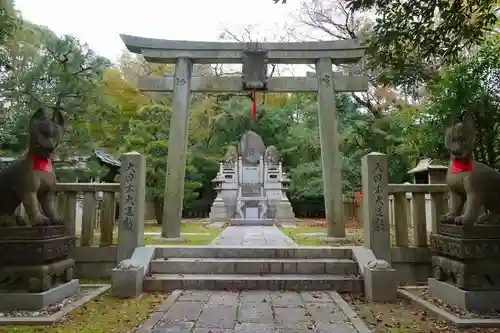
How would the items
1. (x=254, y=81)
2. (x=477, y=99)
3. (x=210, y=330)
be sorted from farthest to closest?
(x=254, y=81)
(x=477, y=99)
(x=210, y=330)

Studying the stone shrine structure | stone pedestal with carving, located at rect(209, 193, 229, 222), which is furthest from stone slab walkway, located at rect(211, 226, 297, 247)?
stone pedestal with carving, located at rect(209, 193, 229, 222)

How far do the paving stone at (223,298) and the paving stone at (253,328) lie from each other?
814mm

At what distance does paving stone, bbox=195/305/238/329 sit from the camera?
155 inches

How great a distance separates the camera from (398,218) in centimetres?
633

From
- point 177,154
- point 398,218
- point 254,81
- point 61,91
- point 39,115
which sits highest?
point 254,81

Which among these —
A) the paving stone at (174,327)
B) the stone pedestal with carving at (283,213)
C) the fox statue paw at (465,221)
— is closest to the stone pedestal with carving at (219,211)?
the stone pedestal with carving at (283,213)

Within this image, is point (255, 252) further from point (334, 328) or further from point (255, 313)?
point (334, 328)

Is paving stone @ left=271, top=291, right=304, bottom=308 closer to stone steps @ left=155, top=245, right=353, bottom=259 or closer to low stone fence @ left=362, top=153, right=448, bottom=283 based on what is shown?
stone steps @ left=155, top=245, right=353, bottom=259

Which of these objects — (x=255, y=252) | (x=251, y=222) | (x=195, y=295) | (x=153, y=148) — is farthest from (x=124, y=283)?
(x=251, y=222)

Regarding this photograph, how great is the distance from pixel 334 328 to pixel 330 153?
5.07 meters

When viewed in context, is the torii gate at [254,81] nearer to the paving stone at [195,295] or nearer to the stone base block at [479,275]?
the paving stone at [195,295]

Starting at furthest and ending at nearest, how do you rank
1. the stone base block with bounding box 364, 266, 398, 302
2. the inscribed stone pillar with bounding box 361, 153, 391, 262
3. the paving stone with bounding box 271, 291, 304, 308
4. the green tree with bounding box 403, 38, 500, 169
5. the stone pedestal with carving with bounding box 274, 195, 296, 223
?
1. the stone pedestal with carving with bounding box 274, 195, 296, 223
2. the green tree with bounding box 403, 38, 500, 169
3. the inscribed stone pillar with bounding box 361, 153, 391, 262
4. the stone base block with bounding box 364, 266, 398, 302
5. the paving stone with bounding box 271, 291, 304, 308

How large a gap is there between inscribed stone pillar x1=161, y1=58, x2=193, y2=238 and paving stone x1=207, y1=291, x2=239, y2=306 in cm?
299

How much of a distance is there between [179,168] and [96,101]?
2.25m
